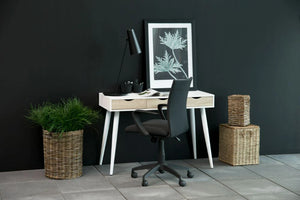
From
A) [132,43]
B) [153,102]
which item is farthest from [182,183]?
[132,43]

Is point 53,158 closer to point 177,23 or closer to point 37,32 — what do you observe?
point 37,32

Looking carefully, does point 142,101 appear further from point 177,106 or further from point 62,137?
point 62,137

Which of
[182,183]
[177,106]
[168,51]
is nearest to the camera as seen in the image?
[182,183]

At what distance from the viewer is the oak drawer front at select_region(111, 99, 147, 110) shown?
538 centimetres

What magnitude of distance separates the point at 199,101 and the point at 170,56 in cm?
68

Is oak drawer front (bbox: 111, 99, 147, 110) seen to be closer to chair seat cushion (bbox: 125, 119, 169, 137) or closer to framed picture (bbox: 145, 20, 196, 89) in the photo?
chair seat cushion (bbox: 125, 119, 169, 137)

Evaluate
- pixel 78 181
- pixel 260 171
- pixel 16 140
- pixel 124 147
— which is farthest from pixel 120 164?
pixel 260 171

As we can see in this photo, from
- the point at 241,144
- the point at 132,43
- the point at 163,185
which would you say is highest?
the point at 132,43

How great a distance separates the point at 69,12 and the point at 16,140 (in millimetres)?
1480

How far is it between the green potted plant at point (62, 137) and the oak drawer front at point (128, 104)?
0.30m

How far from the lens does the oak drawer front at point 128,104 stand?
17.6 ft

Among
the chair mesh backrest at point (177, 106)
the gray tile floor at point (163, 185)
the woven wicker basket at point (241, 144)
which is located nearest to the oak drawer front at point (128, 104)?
the chair mesh backrest at point (177, 106)

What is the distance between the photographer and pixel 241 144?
587 centimetres

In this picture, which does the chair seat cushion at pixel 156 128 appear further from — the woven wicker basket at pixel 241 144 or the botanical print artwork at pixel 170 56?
the woven wicker basket at pixel 241 144
